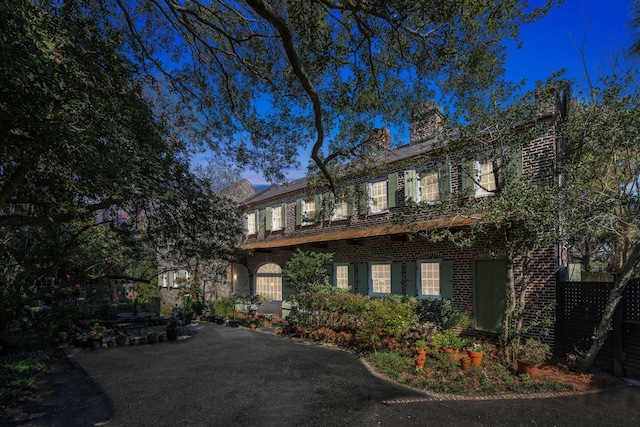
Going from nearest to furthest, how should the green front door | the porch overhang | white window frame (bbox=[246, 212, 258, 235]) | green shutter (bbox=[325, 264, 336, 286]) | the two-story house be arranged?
the two-story house
the porch overhang
the green front door
green shutter (bbox=[325, 264, 336, 286])
white window frame (bbox=[246, 212, 258, 235])

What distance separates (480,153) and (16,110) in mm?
8474

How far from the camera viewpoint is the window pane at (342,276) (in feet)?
47.4

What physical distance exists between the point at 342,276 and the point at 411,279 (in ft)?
11.2

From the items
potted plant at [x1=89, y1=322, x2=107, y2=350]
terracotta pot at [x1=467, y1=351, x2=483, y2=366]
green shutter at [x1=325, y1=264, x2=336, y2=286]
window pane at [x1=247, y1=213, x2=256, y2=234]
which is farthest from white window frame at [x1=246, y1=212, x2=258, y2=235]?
terracotta pot at [x1=467, y1=351, x2=483, y2=366]

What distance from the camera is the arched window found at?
712 inches

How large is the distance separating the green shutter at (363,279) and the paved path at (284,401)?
439 cm

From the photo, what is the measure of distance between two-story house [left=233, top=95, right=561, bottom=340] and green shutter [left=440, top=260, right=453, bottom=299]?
0.03 metres

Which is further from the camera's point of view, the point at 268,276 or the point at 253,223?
the point at 253,223

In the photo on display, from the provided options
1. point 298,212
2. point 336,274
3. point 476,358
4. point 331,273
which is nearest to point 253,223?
point 298,212

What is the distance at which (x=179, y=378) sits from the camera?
25.1ft

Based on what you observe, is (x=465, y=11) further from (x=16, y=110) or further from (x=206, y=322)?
(x=206, y=322)

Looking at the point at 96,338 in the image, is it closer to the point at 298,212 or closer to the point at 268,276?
the point at 268,276

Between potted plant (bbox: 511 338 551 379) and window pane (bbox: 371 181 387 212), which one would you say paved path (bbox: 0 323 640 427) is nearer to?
potted plant (bbox: 511 338 551 379)

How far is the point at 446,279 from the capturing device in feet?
36.3
